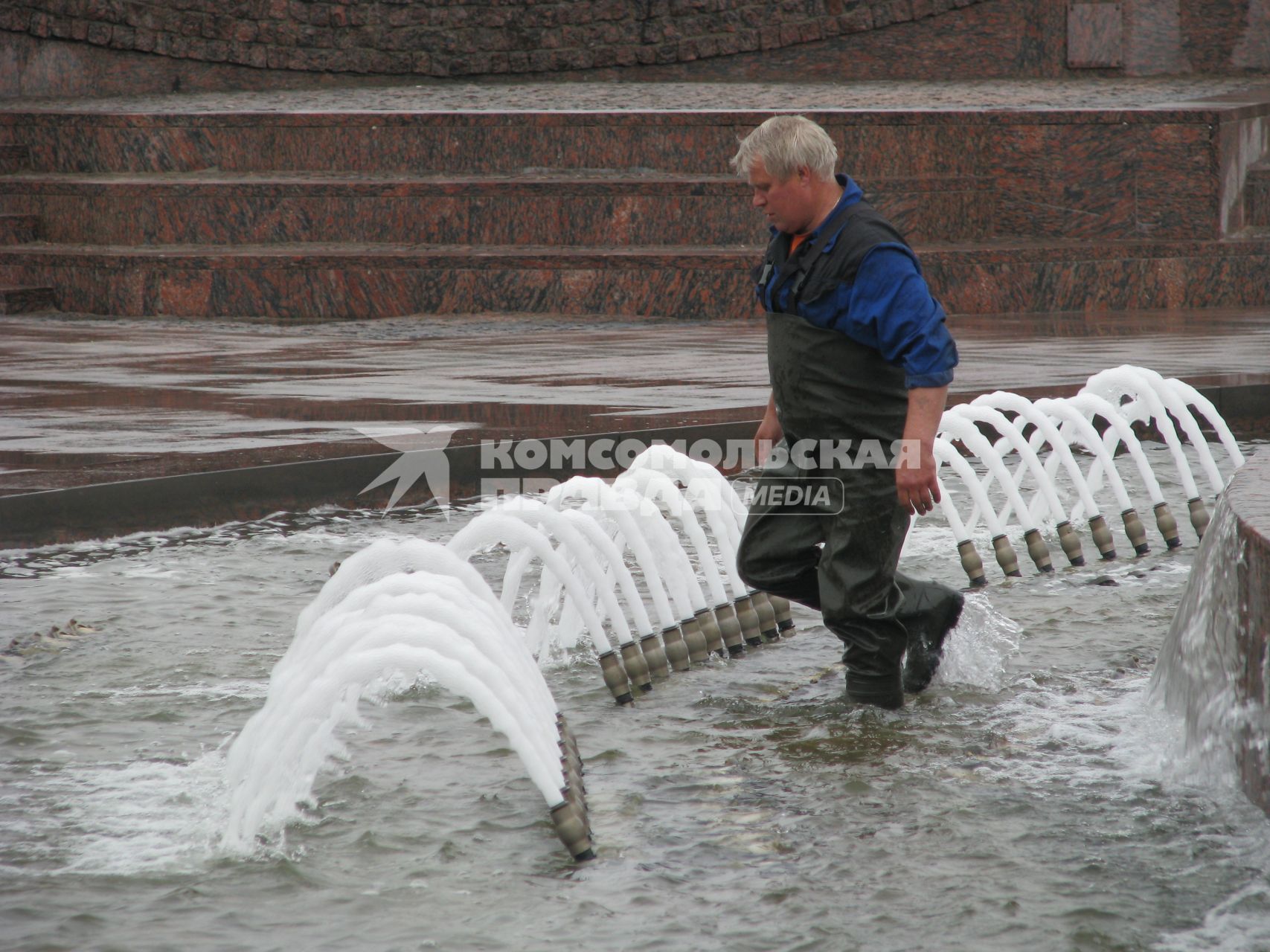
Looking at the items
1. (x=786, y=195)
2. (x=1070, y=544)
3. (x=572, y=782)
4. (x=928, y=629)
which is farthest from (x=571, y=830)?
(x=1070, y=544)

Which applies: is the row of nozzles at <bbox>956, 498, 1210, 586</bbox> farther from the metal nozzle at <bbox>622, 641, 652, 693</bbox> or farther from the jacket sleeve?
the jacket sleeve

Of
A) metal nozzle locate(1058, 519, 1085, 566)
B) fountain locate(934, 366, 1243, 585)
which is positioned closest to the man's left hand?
fountain locate(934, 366, 1243, 585)

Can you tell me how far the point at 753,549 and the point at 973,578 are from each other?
1.89 metres

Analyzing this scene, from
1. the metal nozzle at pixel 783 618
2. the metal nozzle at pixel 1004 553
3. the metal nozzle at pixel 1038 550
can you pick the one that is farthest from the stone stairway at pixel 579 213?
the metal nozzle at pixel 783 618

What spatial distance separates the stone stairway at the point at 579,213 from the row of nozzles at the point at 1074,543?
6737 millimetres

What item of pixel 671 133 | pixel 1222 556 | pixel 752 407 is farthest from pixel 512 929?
pixel 671 133

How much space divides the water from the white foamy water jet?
116 mm

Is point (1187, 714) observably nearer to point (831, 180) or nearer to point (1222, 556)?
point (1222, 556)

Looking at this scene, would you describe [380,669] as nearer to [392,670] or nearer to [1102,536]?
[392,670]

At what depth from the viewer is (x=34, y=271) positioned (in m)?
14.2

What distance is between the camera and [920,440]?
4.09 meters

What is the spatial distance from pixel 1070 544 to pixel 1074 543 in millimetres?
19

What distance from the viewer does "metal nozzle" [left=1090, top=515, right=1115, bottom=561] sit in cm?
669

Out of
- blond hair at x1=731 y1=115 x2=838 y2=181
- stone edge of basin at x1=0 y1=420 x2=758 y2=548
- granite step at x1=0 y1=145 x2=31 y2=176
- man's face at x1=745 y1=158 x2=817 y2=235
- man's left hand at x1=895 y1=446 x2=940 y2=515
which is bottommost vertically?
stone edge of basin at x1=0 y1=420 x2=758 y2=548
